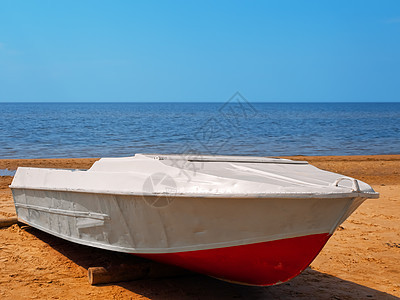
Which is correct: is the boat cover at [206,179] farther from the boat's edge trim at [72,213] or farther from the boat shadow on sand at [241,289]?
the boat shadow on sand at [241,289]

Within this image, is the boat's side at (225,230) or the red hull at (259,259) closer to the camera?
the boat's side at (225,230)

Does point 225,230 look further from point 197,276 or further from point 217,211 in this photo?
point 197,276

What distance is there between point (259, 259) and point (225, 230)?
0.38 meters

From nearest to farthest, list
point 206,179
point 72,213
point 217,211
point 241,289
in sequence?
point 217,211, point 206,179, point 241,289, point 72,213

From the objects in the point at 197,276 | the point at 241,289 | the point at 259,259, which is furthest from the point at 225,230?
the point at 197,276

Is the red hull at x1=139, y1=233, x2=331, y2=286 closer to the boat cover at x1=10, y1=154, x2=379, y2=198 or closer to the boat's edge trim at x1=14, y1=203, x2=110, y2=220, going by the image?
the boat cover at x1=10, y1=154, x2=379, y2=198

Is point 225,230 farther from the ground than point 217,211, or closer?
closer

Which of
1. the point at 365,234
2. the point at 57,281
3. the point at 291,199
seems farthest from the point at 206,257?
the point at 365,234

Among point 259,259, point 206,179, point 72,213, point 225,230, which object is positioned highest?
point 206,179

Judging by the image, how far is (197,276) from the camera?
446 centimetres

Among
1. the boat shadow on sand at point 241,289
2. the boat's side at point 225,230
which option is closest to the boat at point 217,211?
the boat's side at point 225,230

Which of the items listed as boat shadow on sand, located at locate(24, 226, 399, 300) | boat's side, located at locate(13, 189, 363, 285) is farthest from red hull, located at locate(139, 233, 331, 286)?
boat shadow on sand, located at locate(24, 226, 399, 300)

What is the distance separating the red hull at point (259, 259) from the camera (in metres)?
3.43

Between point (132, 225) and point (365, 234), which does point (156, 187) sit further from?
point (365, 234)
